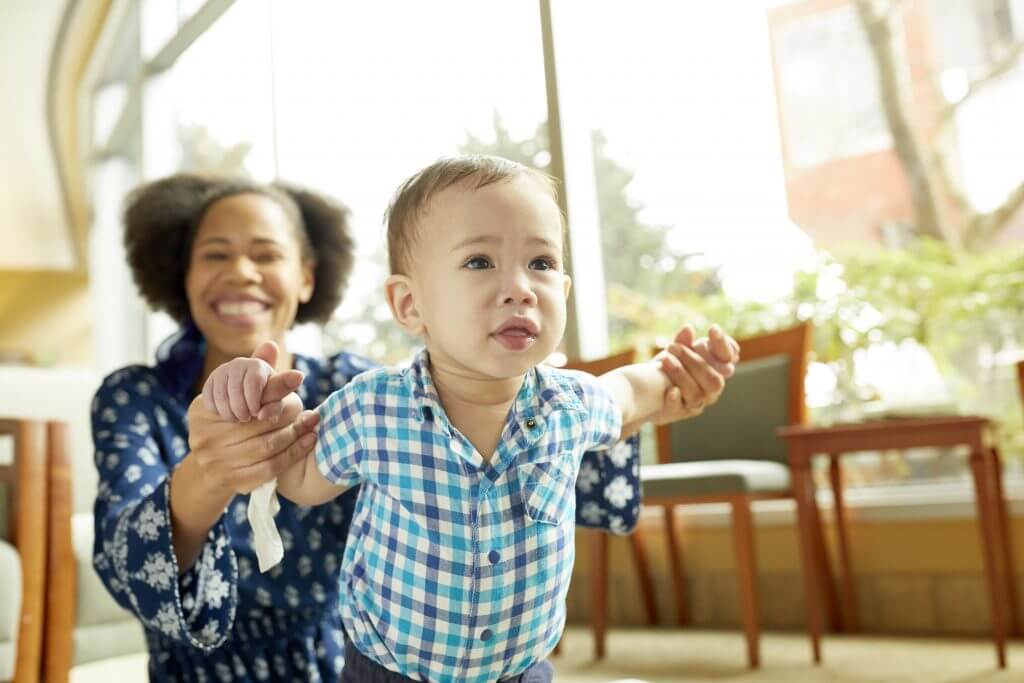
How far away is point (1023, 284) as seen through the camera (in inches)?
132

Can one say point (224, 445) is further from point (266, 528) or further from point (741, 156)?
point (741, 156)

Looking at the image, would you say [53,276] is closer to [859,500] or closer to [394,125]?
[394,125]

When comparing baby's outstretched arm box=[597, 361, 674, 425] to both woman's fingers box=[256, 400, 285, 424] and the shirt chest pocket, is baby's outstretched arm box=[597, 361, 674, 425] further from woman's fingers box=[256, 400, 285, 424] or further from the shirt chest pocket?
woman's fingers box=[256, 400, 285, 424]

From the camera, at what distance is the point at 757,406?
3383 millimetres

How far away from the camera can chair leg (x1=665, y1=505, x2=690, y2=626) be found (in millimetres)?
3873

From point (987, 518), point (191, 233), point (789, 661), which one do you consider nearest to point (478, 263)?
point (191, 233)

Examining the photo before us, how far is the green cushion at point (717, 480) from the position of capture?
9.55ft

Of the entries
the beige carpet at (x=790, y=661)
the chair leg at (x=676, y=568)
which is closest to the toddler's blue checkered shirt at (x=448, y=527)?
the beige carpet at (x=790, y=661)

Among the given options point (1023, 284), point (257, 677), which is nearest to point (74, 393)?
point (257, 677)

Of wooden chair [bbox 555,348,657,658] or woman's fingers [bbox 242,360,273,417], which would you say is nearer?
woman's fingers [bbox 242,360,273,417]

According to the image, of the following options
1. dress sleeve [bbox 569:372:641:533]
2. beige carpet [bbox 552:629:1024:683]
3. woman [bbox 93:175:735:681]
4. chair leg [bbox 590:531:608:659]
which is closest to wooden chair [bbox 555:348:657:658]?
chair leg [bbox 590:531:608:659]

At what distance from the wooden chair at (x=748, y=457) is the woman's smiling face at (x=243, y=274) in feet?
5.82

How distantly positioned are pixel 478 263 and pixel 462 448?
0.49 feet

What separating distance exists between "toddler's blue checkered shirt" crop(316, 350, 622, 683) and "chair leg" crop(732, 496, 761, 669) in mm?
2158
